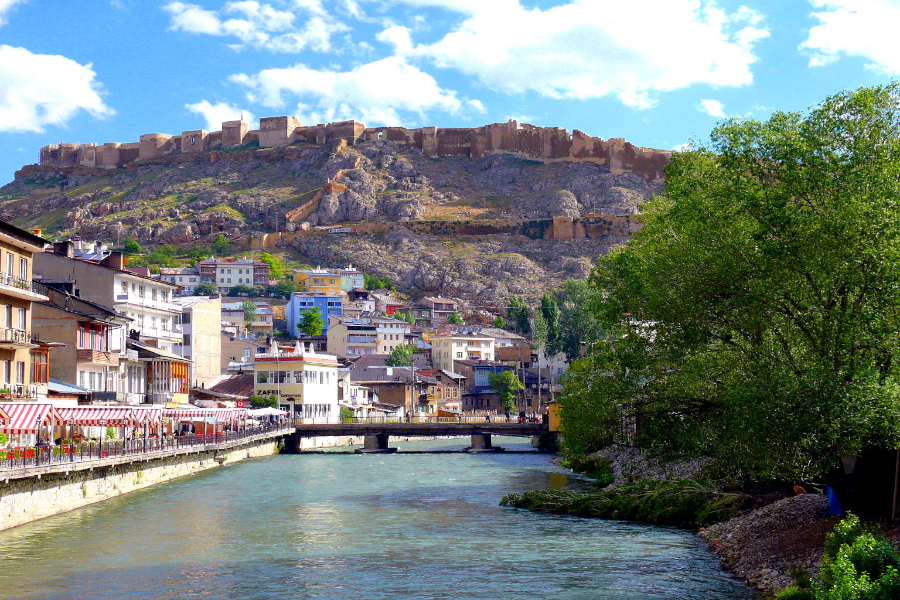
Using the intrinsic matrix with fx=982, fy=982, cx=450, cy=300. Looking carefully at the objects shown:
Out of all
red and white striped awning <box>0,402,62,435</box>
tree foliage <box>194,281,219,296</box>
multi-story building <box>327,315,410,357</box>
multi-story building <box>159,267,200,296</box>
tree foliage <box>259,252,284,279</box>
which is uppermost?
tree foliage <box>259,252,284,279</box>

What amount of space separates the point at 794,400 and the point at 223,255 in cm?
18061

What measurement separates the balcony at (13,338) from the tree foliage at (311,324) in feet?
→ 346

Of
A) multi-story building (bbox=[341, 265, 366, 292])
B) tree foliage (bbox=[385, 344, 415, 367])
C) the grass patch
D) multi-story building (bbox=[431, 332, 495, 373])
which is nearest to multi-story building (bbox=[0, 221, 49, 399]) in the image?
the grass patch

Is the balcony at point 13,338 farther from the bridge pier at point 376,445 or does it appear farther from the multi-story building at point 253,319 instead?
the multi-story building at point 253,319

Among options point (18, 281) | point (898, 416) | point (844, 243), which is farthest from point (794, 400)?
point (18, 281)

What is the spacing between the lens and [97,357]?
51.6m

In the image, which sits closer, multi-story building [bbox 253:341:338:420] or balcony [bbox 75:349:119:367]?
balcony [bbox 75:349:119:367]

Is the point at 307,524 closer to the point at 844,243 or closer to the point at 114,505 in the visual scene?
the point at 114,505

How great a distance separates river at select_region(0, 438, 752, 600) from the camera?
81.7 feet

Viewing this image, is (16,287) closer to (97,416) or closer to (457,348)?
(97,416)

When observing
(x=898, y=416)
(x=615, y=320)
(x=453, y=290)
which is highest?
(x=453, y=290)

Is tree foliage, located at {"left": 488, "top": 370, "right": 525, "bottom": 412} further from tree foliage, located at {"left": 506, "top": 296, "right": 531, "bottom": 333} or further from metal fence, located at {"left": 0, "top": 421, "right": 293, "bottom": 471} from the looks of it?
metal fence, located at {"left": 0, "top": 421, "right": 293, "bottom": 471}

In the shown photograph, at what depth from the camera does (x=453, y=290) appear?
182 metres

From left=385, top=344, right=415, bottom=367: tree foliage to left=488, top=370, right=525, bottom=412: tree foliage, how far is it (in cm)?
1162
